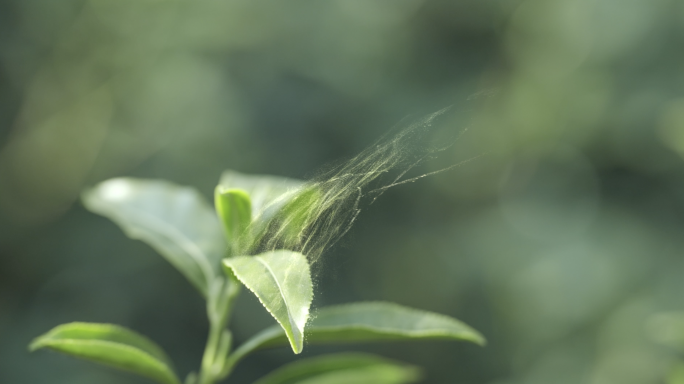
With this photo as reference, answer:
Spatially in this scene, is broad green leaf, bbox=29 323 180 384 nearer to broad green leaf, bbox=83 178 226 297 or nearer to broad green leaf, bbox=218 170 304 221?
broad green leaf, bbox=83 178 226 297

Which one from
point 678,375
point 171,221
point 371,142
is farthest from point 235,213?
point 371,142

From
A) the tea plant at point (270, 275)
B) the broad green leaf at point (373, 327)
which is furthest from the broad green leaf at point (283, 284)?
the broad green leaf at point (373, 327)

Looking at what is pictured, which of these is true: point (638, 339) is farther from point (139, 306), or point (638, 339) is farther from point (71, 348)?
point (71, 348)

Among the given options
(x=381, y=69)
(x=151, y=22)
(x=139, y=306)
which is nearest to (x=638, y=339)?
(x=381, y=69)

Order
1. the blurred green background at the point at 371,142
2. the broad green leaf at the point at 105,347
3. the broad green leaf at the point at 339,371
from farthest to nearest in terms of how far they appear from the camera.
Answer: the blurred green background at the point at 371,142
the broad green leaf at the point at 339,371
the broad green leaf at the point at 105,347

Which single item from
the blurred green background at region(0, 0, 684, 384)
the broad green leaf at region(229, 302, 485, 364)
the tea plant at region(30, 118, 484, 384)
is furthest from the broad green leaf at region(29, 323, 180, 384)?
the blurred green background at region(0, 0, 684, 384)

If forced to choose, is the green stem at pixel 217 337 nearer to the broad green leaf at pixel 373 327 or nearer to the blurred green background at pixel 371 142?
the broad green leaf at pixel 373 327

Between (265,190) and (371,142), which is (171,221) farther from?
(371,142)

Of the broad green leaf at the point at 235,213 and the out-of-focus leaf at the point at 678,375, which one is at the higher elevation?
the out-of-focus leaf at the point at 678,375
